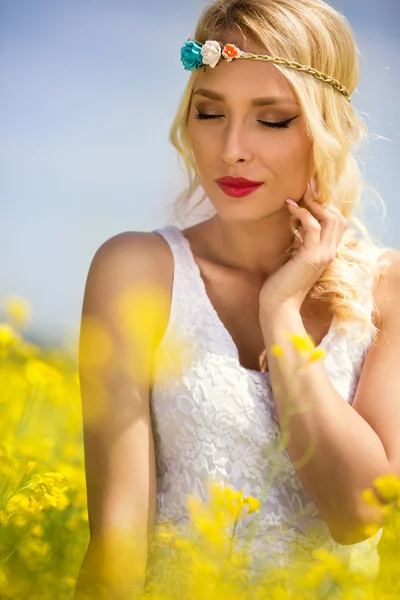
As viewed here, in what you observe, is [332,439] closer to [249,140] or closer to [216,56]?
[249,140]

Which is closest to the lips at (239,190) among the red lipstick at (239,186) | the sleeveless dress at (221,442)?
the red lipstick at (239,186)

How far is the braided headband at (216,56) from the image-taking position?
2553mm

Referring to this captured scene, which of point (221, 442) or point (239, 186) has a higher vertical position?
point (239, 186)

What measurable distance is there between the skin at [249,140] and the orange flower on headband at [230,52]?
0.02 meters

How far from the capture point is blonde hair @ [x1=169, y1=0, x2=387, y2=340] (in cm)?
258

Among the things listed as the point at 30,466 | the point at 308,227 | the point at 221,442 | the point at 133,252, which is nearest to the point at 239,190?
the point at 308,227

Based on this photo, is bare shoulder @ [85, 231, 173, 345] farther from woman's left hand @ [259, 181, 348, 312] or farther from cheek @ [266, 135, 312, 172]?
cheek @ [266, 135, 312, 172]

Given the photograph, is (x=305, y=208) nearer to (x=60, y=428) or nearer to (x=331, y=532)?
(x=331, y=532)

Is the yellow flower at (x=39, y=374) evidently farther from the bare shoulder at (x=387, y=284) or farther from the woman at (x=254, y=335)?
the bare shoulder at (x=387, y=284)

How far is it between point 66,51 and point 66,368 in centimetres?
162

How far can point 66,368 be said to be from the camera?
10.9ft

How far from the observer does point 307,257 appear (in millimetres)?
2641

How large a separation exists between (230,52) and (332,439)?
117 cm

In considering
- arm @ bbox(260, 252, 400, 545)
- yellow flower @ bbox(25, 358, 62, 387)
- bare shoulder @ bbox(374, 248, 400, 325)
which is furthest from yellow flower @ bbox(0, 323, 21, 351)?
bare shoulder @ bbox(374, 248, 400, 325)
